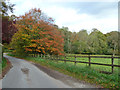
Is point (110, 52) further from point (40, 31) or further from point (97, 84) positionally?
point (97, 84)

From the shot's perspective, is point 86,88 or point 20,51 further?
point 20,51

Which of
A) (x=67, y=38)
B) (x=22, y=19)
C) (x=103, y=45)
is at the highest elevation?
(x=22, y=19)

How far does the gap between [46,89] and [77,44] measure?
39.2m

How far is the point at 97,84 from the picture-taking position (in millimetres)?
5469

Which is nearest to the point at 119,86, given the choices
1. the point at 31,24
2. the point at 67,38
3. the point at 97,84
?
the point at 97,84

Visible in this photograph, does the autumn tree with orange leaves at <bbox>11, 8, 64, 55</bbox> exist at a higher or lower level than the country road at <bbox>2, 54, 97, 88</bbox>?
higher

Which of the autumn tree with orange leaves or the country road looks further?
the autumn tree with orange leaves

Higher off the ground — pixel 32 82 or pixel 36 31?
pixel 36 31

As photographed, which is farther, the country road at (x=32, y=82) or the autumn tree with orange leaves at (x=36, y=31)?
the autumn tree with orange leaves at (x=36, y=31)

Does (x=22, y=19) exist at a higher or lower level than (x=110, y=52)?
higher

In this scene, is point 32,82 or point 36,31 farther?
point 36,31

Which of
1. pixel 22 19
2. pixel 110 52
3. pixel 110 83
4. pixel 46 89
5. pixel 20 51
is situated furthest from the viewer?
pixel 110 52

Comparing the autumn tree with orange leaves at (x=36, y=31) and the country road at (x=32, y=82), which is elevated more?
the autumn tree with orange leaves at (x=36, y=31)

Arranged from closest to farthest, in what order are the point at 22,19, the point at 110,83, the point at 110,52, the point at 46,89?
1. the point at 46,89
2. the point at 110,83
3. the point at 22,19
4. the point at 110,52
